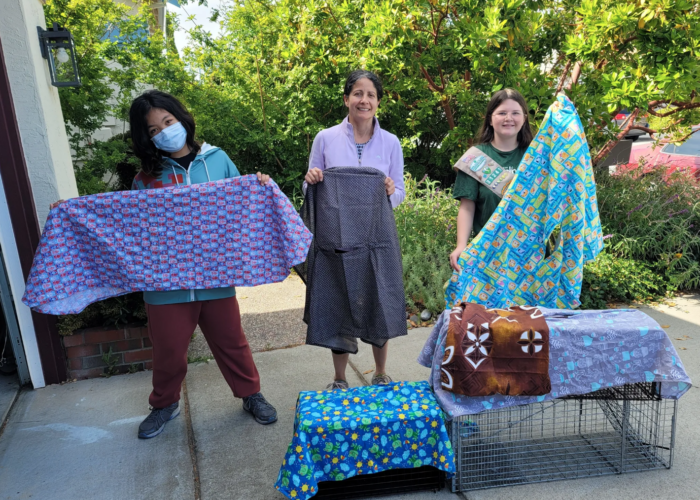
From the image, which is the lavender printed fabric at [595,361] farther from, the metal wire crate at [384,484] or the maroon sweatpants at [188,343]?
the maroon sweatpants at [188,343]

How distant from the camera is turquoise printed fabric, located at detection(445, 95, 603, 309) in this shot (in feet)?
8.03

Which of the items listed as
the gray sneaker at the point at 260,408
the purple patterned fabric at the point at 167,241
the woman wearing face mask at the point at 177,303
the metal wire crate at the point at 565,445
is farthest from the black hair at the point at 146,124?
the metal wire crate at the point at 565,445

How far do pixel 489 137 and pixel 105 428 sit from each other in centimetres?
274

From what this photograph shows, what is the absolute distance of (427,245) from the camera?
5.26 m

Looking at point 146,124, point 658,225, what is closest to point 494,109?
point 146,124

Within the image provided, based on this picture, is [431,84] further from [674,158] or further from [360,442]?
[360,442]

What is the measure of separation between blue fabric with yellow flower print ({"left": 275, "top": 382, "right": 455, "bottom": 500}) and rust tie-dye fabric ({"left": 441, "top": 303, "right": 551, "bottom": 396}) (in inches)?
8.1

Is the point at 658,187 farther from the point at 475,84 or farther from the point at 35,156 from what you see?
the point at 35,156

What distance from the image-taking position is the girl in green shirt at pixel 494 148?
108 inches

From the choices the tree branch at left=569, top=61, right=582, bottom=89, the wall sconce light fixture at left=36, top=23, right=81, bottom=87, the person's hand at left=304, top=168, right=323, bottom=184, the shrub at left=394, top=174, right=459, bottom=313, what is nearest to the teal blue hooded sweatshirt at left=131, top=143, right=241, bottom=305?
the person's hand at left=304, top=168, right=323, bottom=184

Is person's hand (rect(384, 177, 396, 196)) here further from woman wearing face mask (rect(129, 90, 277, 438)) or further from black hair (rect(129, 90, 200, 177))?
black hair (rect(129, 90, 200, 177))

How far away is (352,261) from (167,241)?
0.97 metres

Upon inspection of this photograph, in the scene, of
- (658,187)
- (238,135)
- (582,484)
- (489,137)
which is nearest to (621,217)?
(658,187)

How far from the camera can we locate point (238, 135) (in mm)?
6902
